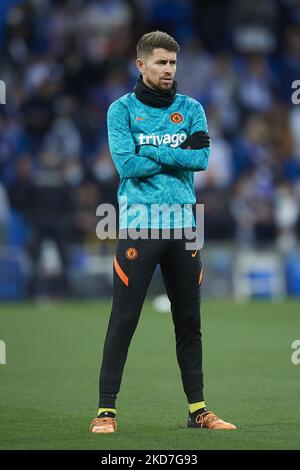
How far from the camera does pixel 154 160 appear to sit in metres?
6.93

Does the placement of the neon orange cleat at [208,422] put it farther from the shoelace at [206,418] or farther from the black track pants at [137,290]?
the black track pants at [137,290]

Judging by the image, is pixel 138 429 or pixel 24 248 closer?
pixel 138 429

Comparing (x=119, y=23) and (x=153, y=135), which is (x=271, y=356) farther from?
(x=119, y=23)

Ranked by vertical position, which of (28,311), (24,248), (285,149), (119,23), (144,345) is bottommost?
(144,345)

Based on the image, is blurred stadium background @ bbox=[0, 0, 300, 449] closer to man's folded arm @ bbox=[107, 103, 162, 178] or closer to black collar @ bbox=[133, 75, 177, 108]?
man's folded arm @ bbox=[107, 103, 162, 178]

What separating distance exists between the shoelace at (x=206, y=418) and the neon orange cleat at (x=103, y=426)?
0.55 m

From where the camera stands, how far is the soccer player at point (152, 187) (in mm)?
6945

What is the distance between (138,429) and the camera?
7098 mm

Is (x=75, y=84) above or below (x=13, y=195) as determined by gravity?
above

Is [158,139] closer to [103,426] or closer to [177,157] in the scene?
[177,157]

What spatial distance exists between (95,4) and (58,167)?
4567 millimetres

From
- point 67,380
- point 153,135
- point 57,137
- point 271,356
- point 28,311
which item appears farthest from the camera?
point 57,137

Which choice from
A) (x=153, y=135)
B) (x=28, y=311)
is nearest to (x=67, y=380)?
(x=153, y=135)

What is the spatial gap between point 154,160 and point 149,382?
Result: 3.26 meters
